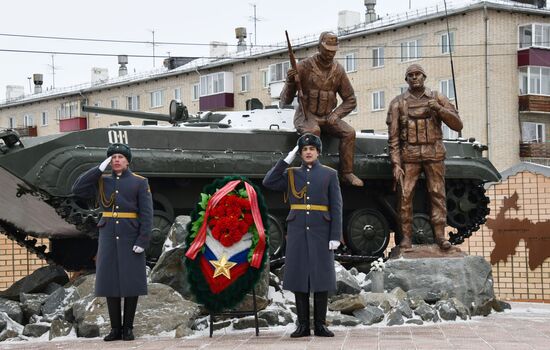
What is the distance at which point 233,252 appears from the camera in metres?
10.5

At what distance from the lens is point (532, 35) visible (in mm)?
37938

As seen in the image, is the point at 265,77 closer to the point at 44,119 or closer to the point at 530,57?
the point at 530,57

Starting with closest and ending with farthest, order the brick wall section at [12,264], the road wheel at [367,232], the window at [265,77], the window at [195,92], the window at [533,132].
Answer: the road wheel at [367,232], the brick wall section at [12,264], the window at [533,132], the window at [265,77], the window at [195,92]

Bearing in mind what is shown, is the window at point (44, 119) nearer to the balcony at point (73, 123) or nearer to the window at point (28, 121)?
the window at point (28, 121)

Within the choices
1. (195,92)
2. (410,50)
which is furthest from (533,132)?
(195,92)

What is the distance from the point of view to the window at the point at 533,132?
126ft

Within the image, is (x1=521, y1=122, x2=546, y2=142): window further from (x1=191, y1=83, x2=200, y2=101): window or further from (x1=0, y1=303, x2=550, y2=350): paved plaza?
(x1=0, y1=303, x2=550, y2=350): paved plaza

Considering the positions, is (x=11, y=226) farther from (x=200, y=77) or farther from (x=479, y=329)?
(x=200, y=77)

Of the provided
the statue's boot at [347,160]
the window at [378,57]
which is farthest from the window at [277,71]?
the statue's boot at [347,160]

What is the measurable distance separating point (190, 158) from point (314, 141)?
3.51 m

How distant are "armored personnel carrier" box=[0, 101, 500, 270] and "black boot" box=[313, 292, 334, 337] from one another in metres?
3.74

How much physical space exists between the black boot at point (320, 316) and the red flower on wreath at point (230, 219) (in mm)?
1032

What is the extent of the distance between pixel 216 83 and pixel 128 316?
123 ft

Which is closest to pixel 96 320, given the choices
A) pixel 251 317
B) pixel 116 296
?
pixel 116 296
